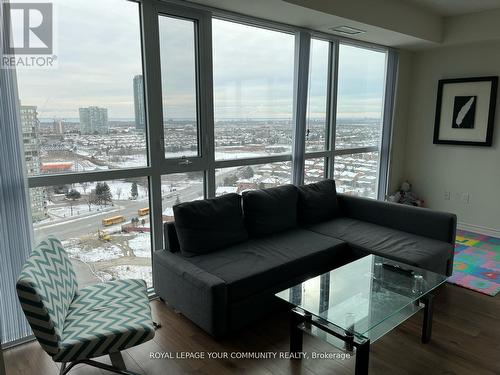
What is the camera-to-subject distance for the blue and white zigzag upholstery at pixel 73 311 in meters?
1.65

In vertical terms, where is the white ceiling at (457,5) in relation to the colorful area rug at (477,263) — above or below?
above

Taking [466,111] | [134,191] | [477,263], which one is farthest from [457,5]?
[134,191]

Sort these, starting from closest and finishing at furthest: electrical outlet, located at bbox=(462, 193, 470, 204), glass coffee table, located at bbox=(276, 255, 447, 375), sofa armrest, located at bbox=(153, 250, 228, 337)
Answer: glass coffee table, located at bbox=(276, 255, 447, 375), sofa armrest, located at bbox=(153, 250, 228, 337), electrical outlet, located at bbox=(462, 193, 470, 204)

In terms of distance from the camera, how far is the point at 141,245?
3.04 meters

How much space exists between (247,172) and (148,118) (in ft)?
3.91

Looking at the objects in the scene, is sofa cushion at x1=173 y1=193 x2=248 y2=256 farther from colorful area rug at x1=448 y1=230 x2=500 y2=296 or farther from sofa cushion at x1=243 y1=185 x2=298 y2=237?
colorful area rug at x1=448 y1=230 x2=500 y2=296

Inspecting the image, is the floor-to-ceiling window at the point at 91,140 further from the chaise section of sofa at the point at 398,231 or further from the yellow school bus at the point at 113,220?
the chaise section of sofa at the point at 398,231

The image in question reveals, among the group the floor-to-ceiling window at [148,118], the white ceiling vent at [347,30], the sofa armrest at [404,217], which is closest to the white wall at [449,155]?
the white ceiling vent at [347,30]

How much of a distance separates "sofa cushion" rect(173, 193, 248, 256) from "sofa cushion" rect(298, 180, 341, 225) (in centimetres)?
79

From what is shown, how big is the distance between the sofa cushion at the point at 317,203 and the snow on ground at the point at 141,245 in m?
1.49

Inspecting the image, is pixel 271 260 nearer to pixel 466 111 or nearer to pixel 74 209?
pixel 74 209

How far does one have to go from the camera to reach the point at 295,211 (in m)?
3.49

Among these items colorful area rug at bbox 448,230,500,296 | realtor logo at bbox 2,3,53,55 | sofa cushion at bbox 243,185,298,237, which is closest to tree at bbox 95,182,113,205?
realtor logo at bbox 2,3,53,55

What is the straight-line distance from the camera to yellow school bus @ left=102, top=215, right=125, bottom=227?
2803mm
